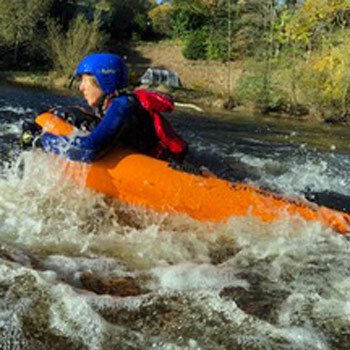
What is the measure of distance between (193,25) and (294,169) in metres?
26.8

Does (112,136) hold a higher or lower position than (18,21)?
lower

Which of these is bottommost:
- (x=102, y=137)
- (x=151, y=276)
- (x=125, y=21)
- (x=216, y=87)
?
(x=216, y=87)

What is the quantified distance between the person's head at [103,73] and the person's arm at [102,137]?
0.22 meters

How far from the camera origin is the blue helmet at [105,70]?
4.75m

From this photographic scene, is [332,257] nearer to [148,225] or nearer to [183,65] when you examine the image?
[148,225]

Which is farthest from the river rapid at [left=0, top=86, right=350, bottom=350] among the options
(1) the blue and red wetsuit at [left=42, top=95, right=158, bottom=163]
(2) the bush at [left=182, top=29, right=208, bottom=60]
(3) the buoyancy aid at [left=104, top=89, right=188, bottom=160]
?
(2) the bush at [left=182, top=29, right=208, bottom=60]

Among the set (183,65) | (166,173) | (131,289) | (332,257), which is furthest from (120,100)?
(183,65)

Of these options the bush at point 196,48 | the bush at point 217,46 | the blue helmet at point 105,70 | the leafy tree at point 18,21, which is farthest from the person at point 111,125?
the bush at point 196,48

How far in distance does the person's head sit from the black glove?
658 millimetres

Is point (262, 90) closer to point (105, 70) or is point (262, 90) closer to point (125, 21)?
point (105, 70)

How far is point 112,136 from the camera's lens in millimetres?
4559

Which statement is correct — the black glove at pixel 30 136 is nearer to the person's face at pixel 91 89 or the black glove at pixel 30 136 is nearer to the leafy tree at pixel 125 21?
the person's face at pixel 91 89

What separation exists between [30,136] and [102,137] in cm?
89

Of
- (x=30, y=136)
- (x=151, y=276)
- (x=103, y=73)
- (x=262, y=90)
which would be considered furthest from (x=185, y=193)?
(x=262, y=90)
